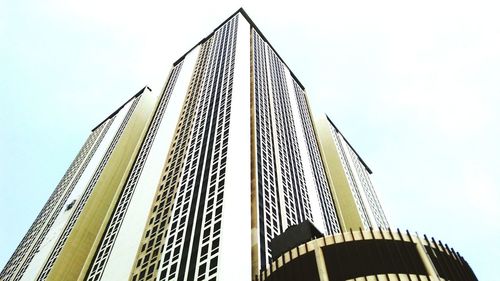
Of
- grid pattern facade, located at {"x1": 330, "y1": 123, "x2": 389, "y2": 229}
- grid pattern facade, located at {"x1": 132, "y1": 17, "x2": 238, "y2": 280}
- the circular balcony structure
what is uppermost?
grid pattern facade, located at {"x1": 330, "y1": 123, "x2": 389, "y2": 229}

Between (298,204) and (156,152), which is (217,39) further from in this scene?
(298,204)

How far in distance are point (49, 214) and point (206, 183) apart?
246ft

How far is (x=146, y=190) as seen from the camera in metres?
85.0

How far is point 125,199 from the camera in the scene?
3637 inches

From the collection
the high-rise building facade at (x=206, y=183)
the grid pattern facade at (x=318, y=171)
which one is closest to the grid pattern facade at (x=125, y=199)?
the high-rise building facade at (x=206, y=183)

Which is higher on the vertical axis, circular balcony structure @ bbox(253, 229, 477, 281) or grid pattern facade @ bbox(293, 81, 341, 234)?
grid pattern facade @ bbox(293, 81, 341, 234)

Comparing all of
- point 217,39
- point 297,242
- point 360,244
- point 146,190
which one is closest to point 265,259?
point 297,242

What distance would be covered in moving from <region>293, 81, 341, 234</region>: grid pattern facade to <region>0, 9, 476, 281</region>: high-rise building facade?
51 cm

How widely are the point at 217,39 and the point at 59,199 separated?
59.3 metres

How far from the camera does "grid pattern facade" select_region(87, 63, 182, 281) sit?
7673 cm

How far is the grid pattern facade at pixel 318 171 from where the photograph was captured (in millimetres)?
87500

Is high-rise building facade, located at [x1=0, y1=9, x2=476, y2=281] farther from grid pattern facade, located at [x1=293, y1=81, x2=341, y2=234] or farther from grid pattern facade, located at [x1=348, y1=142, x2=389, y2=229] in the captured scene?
grid pattern facade, located at [x1=348, y1=142, x2=389, y2=229]

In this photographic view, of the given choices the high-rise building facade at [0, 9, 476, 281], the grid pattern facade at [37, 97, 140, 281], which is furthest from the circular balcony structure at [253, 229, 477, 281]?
the grid pattern facade at [37, 97, 140, 281]

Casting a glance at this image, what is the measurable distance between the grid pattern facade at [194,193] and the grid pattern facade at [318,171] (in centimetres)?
2263
